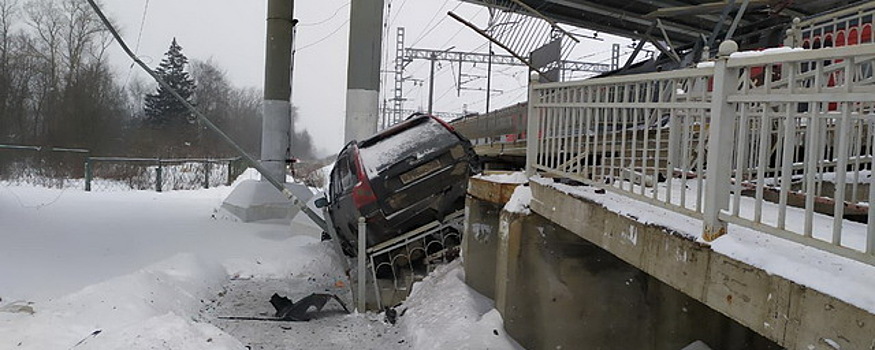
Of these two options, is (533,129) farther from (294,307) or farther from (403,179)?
(294,307)

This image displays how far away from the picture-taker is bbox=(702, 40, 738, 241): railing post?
262 centimetres

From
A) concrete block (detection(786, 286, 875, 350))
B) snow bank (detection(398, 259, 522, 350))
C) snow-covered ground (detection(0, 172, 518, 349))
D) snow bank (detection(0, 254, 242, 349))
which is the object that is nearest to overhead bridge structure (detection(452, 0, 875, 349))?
concrete block (detection(786, 286, 875, 350))

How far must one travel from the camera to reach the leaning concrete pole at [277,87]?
528 inches

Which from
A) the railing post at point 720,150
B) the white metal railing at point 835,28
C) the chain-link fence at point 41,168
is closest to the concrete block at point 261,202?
the chain-link fence at point 41,168

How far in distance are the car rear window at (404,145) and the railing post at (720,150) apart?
484 centimetres

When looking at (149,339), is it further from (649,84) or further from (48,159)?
(48,159)

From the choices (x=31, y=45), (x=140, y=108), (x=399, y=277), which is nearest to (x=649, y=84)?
(x=399, y=277)

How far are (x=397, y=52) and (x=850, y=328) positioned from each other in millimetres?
38744

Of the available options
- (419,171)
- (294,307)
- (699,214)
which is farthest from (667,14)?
(699,214)

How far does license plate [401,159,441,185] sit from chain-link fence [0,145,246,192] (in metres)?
13.3

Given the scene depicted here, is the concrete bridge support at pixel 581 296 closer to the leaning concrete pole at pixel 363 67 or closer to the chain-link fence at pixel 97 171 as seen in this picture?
the leaning concrete pole at pixel 363 67

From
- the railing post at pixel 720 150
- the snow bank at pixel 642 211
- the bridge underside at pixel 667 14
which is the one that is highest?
the bridge underside at pixel 667 14

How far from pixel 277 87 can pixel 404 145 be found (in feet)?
22.9

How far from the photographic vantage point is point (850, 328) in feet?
6.09
